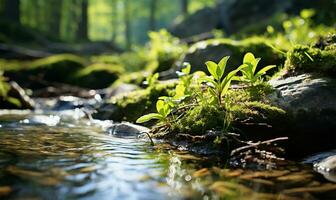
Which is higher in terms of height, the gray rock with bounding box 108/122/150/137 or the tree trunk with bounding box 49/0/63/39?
the tree trunk with bounding box 49/0/63/39

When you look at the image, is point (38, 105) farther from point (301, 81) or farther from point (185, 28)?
point (185, 28)

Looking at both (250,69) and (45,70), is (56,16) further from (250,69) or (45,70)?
(250,69)

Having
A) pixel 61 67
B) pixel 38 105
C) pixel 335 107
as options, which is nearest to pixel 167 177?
pixel 335 107

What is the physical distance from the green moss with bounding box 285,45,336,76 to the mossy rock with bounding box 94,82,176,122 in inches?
81.2

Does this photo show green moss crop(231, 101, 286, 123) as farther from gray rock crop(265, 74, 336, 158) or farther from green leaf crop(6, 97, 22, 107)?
green leaf crop(6, 97, 22, 107)

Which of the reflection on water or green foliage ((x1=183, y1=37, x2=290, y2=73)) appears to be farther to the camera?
green foliage ((x1=183, y1=37, x2=290, y2=73))

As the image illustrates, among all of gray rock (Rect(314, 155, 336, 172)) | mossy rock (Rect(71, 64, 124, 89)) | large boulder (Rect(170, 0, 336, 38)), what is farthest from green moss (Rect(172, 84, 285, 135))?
large boulder (Rect(170, 0, 336, 38))

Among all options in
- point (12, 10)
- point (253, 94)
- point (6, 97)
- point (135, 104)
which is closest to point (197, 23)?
point (12, 10)

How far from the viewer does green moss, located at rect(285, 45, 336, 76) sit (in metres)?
4.28

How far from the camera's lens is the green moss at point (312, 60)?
4.28 meters

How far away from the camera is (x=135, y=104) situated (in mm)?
6293

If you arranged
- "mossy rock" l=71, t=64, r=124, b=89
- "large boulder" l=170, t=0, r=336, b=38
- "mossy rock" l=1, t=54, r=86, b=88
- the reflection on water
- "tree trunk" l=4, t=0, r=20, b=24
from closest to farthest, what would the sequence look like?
the reflection on water < "mossy rock" l=71, t=64, r=124, b=89 < "mossy rock" l=1, t=54, r=86, b=88 < "large boulder" l=170, t=0, r=336, b=38 < "tree trunk" l=4, t=0, r=20, b=24

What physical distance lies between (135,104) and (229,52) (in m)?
2.30

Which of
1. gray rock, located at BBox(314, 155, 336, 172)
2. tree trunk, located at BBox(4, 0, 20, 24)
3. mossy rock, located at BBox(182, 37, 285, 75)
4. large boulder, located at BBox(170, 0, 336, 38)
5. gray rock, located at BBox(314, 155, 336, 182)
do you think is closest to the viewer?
gray rock, located at BBox(314, 155, 336, 182)
